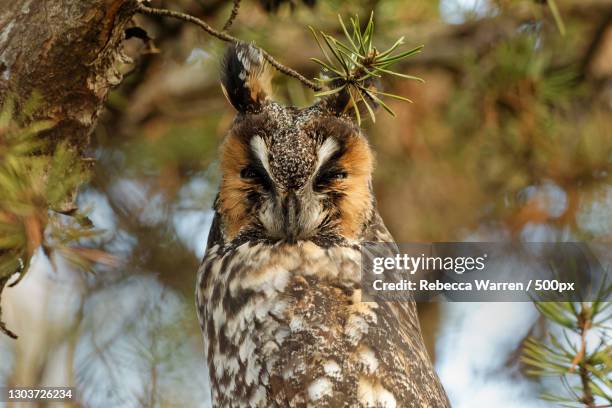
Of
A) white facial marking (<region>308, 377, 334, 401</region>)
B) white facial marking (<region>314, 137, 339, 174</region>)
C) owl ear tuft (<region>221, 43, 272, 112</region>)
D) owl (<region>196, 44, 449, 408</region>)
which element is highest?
owl ear tuft (<region>221, 43, 272, 112</region>)

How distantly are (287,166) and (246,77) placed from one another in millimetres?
354

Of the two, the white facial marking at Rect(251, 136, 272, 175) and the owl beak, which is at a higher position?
the white facial marking at Rect(251, 136, 272, 175)

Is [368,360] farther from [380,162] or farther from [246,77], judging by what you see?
[380,162]

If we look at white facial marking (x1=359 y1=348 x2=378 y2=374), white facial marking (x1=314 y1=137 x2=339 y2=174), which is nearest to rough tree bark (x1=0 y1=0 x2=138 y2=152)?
white facial marking (x1=314 y1=137 x2=339 y2=174)

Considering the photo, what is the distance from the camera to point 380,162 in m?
3.42

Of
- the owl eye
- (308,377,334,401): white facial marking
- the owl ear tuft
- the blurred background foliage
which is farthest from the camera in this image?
the blurred background foliage

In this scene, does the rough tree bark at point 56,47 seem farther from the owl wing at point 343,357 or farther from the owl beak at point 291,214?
the owl wing at point 343,357

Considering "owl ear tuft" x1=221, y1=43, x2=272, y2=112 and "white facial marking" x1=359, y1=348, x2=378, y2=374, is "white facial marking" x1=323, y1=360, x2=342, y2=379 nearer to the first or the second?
"white facial marking" x1=359, y1=348, x2=378, y2=374

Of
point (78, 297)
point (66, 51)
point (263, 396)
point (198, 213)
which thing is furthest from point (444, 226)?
point (66, 51)

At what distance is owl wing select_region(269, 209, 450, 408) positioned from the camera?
5.84 ft

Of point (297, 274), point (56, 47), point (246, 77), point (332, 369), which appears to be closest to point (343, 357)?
point (332, 369)

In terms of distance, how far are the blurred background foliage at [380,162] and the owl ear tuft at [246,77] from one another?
0.44 m

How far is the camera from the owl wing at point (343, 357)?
1780mm

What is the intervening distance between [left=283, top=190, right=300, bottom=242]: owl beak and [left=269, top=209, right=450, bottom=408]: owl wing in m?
0.12
